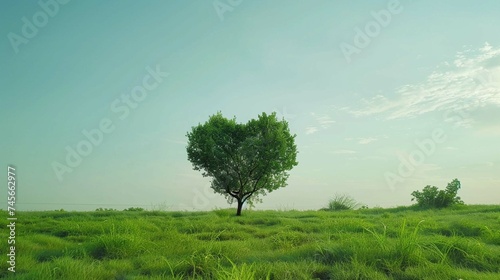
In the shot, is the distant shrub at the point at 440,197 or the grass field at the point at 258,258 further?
the distant shrub at the point at 440,197

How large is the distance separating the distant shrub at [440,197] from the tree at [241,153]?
916cm

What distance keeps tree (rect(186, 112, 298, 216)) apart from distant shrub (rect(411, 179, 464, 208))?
30.1 ft

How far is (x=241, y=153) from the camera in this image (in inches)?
844

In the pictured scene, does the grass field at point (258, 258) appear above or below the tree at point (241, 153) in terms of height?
below

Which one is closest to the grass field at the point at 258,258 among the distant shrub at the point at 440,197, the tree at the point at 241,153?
the tree at the point at 241,153

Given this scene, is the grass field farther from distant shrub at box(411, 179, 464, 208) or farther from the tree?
distant shrub at box(411, 179, 464, 208)

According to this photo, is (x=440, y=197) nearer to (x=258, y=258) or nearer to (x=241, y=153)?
(x=241, y=153)

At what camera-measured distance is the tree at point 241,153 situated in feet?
70.0

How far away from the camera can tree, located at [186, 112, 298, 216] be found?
21344 mm

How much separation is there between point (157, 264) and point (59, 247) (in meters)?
3.59

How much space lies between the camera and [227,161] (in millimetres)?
21531

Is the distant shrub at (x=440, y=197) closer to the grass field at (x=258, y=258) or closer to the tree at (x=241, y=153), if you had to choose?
the tree at (x=241, y=153)

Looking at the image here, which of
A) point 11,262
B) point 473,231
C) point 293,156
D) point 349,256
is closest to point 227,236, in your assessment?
point 349,256

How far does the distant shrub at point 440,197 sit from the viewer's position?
2427cm
